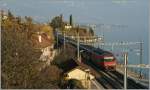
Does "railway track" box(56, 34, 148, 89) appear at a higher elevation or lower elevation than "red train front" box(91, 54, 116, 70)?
lower

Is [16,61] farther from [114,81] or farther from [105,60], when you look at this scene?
[105,60]

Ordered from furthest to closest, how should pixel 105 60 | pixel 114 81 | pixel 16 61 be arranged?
pixel 105 60
pixel 114 81
pixel 16 61

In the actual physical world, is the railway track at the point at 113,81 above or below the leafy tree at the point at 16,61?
below

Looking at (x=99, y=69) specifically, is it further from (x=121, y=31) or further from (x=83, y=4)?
(x=121, y=31)

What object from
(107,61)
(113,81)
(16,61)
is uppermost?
(16,61)

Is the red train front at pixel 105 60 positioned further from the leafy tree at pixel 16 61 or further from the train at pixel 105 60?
the leafy tree at pixel 16 61

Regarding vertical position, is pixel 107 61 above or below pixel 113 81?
above

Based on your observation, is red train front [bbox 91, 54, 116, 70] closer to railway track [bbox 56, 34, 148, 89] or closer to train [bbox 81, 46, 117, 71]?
train [bbox 81, 46, 117, 71]

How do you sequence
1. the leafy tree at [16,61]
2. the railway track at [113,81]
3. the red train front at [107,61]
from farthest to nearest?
the red train front at [107,61] < the railway track at [113,81] < the leafy tree at [16,61]

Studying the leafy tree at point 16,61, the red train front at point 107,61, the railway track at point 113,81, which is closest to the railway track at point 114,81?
the railway track at point 113,81

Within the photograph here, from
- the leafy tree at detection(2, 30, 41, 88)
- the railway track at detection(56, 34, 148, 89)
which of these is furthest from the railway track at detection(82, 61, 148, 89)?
the leafy tree at detection(2, 30, 41, 88)

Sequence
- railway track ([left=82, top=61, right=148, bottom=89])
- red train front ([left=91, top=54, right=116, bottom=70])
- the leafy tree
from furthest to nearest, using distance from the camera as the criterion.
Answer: red train front ([left=91, top=54, right=116, bottom=70]) < railway track ([left=82, top=61, right=148, bottom=89]) < the leafy tree

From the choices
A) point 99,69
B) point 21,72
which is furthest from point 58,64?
point 21,72

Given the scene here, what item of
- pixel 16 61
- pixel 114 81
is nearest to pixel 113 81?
pixel 114 81
